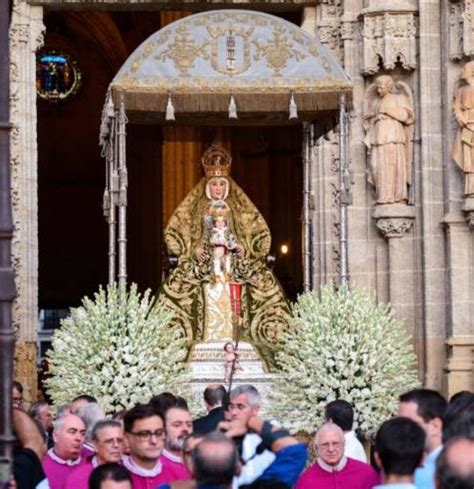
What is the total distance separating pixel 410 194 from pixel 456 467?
575 inches

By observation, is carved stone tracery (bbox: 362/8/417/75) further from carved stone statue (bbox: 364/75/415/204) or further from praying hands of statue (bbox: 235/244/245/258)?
praying hands of statue (bbox: 235/244/245/258)

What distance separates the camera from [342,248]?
20.4 metres

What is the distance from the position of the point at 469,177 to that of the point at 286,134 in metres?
12.6

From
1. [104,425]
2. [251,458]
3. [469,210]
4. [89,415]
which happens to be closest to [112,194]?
[469,210]

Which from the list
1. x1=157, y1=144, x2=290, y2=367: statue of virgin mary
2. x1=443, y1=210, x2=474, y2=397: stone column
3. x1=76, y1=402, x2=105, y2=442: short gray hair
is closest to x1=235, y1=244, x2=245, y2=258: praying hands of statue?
x1=157, y1=144, x2=290, y2=367: statue of virgin mary

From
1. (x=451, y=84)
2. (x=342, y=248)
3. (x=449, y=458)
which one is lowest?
(x=449, y=458)

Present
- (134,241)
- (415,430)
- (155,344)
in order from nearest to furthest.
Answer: (415,430) < (155,344) < (134,241)

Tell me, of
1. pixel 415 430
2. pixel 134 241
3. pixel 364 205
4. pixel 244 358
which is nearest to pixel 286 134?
pixel 134 241

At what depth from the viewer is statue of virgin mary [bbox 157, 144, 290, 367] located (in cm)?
2091

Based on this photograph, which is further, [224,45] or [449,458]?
[224,45]

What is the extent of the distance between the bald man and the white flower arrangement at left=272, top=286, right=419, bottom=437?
10506mm

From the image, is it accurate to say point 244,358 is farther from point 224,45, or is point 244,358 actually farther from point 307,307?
point 224,45

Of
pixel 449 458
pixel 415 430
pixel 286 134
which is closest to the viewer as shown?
pixel 449 458

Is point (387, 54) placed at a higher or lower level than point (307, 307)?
higher
